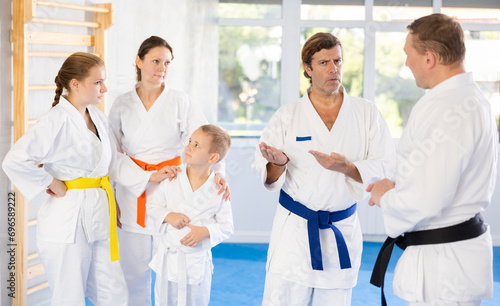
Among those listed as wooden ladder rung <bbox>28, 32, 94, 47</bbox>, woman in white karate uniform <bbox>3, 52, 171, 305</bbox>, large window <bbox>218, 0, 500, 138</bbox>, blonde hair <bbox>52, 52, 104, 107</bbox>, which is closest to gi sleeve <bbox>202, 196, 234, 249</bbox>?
woman in white karate uniform <bbox>3, 52, 171, 305</bbox>

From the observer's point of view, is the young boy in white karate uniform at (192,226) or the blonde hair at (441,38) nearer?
the blonde hair at (441,38)

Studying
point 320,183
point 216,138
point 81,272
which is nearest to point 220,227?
point 216,138

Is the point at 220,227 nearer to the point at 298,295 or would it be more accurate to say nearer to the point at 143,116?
the point at 298,295

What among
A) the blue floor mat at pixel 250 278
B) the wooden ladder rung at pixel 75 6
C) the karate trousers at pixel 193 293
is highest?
the wooden ladder rung at pixel 75 6

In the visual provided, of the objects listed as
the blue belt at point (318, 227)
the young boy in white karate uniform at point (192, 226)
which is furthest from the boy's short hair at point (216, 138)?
the blue belt at point (318, 227)

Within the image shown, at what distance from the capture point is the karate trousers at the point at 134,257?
9.68 ft

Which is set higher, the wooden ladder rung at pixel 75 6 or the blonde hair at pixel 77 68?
the wooden ladder rung at pixel 75 6

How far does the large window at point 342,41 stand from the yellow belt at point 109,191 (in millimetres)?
3157

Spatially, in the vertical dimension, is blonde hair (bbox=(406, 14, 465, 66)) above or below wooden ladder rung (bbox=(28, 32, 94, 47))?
below

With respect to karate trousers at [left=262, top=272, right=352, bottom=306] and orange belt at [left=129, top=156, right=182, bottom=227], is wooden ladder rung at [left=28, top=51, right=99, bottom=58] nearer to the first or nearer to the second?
orange belt at [left=129, top=156, right=182, bottom=227]

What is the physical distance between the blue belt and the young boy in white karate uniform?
1.32ft

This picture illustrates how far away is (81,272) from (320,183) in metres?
1.14

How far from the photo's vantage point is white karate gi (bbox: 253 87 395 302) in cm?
238

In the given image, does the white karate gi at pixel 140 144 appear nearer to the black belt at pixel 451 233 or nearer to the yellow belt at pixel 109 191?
the yellow belt at pixel 109 191
